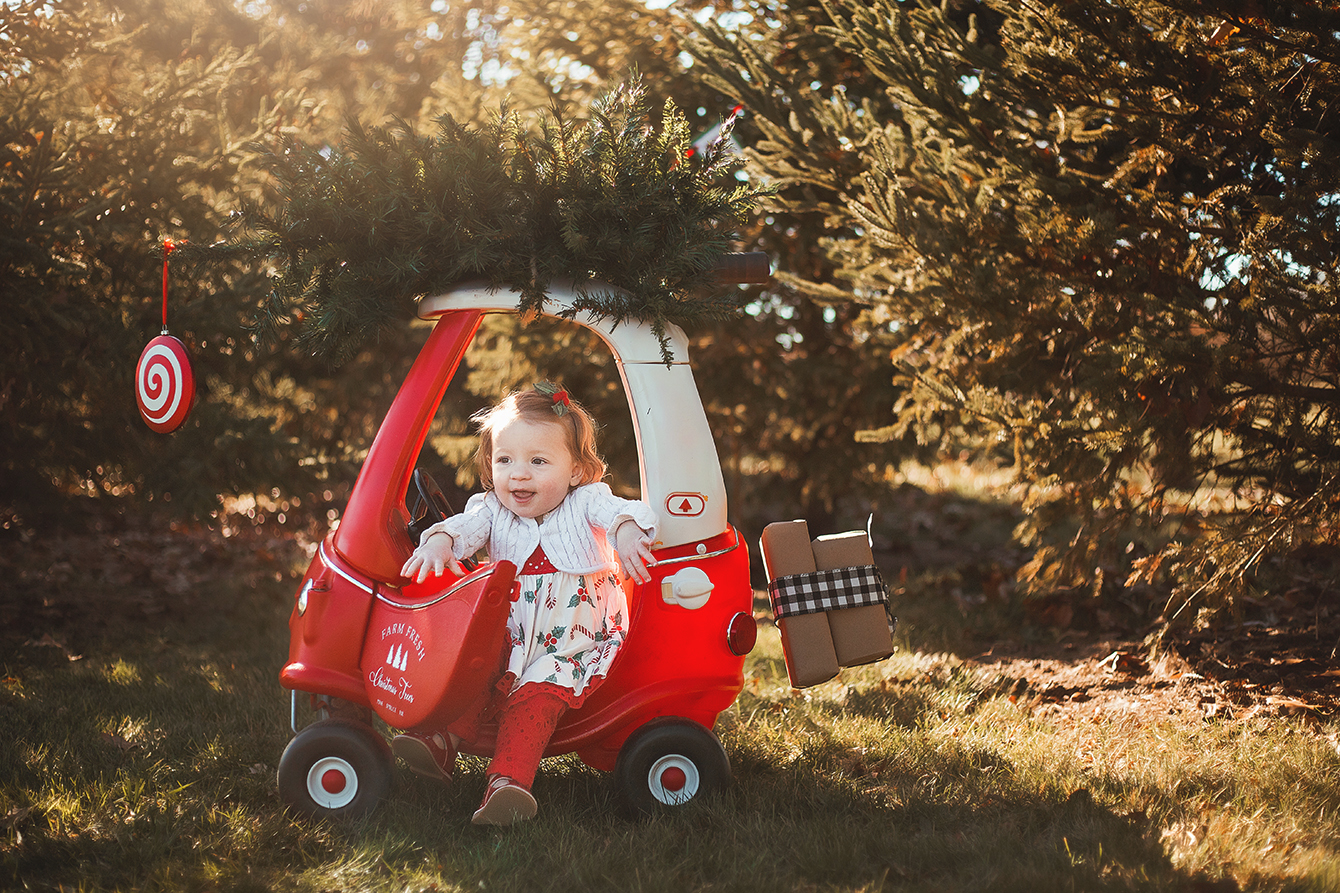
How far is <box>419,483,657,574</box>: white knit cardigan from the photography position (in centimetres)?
283

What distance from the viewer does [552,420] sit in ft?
9.68

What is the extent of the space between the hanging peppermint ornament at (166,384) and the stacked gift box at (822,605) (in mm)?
1884

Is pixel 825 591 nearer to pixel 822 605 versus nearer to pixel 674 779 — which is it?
pixel 822 605

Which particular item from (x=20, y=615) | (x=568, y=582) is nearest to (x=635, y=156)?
(x=568, y=582)

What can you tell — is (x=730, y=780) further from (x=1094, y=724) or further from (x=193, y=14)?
(x=193, y=14)

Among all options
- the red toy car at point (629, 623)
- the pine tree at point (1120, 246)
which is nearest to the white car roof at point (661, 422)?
the red toy car at point (629, 623)

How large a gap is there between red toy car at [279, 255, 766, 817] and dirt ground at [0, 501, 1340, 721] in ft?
5.24

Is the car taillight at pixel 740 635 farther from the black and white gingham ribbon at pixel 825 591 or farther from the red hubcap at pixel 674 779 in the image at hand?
the red hubcap at pixel 674 779

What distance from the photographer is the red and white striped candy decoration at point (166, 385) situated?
2885 mm

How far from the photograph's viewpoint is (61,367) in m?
4.49

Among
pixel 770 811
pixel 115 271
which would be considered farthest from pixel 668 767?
pixel 115 271

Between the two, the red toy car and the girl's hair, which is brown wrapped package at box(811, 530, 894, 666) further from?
the girl's hair

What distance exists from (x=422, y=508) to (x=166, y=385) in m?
0.86

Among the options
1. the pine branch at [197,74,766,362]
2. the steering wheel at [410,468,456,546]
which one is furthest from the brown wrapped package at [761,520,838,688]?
the steering wheel at [410,468,456,546]
